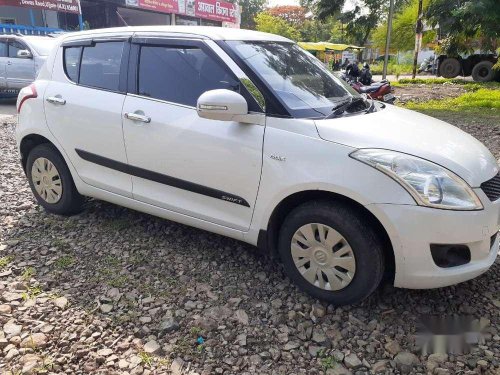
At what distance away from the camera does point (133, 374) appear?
225 cm

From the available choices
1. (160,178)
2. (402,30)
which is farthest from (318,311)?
(402,30)

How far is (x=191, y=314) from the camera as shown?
2701mm

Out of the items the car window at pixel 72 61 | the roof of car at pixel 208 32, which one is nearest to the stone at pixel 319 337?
the roof of car at pixel 208 32

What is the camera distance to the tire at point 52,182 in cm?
385

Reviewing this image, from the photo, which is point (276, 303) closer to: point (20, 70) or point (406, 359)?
point (406, 359)

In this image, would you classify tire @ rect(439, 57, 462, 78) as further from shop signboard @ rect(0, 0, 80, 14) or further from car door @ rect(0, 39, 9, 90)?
car door @ rect(0, 39, 9, 90)

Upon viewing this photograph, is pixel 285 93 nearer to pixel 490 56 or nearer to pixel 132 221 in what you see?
pixel 132 221

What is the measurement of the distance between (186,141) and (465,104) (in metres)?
10.2

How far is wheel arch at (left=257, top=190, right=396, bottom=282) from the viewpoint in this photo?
2549 mm

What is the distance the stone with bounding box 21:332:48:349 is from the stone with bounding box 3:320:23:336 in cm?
10

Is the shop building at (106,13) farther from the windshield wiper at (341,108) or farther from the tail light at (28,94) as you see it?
the windshield wiper at (341,108)

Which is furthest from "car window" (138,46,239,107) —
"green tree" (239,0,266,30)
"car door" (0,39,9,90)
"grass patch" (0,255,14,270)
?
"green tree" (239,0,266,30)

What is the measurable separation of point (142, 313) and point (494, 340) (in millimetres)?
2052

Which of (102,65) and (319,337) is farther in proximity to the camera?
(102,65)
